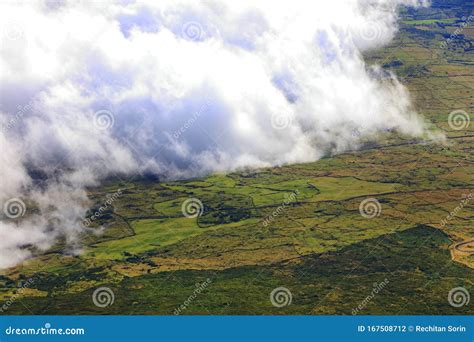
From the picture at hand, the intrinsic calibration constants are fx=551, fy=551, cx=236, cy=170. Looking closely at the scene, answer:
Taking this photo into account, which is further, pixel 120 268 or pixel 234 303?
pixel 120 268

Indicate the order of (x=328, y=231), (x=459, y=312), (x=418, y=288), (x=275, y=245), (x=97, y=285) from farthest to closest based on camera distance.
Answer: (x=328, y=231) < (x=275, y=245) < (x=97, y=285) < (x=418, y=288) < (x=459, y=312)

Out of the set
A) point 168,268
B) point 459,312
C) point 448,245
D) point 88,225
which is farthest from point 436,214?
point 88,225

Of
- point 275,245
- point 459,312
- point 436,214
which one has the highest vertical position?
point 436,214

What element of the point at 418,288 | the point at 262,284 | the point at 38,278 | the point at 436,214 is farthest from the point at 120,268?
the point at 436,214

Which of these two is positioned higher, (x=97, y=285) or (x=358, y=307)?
(x=97, y=285)

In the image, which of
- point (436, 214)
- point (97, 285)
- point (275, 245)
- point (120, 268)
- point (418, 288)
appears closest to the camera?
point (418, 288)

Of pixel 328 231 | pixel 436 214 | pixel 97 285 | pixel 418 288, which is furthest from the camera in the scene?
pixel 436 214

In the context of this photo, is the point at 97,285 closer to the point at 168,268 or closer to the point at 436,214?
the point at 168,268

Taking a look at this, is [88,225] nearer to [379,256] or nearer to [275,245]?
[275,245]

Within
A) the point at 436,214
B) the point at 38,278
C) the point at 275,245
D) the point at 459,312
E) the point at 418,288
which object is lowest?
the point at 459,312
